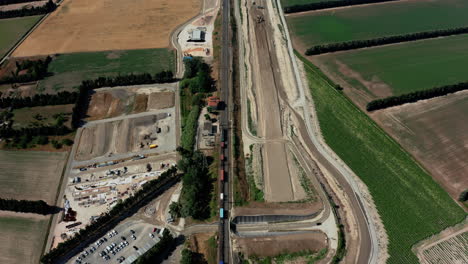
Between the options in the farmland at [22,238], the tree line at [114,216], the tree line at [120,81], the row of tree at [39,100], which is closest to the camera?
the tree line at [114,216]

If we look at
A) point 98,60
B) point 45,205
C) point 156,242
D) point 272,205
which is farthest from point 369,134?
point 98,60

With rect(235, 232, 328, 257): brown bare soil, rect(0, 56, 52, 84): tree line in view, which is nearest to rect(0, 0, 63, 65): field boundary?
rect(0, 56, 52, 84): tree line

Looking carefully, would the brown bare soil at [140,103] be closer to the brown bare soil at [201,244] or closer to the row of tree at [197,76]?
the row of tree at [197,76]

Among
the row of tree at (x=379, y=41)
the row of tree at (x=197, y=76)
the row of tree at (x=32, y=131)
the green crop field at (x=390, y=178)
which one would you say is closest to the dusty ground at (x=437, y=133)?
the green crop field at (x=390, y=178)

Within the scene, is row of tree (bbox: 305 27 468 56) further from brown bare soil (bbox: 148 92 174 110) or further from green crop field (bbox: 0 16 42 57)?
green crop field (bbox: 0 16 42 57)

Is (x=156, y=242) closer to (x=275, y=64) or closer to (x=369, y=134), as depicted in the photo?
(x=369, y=134)
